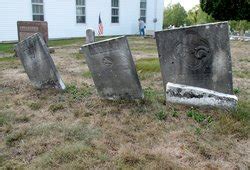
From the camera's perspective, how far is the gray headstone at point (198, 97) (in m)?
5.13

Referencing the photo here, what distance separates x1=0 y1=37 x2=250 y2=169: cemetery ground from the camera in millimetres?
3730

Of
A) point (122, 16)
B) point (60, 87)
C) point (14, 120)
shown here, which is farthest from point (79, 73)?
point (122, 16)

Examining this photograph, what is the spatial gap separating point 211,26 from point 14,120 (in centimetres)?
335

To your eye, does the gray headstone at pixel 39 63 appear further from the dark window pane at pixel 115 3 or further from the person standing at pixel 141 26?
the person standing at pixel 141 26

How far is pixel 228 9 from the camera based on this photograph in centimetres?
2039

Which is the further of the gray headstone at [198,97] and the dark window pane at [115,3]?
the dark window pane at [115,3]

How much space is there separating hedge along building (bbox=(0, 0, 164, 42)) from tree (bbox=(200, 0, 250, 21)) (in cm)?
502

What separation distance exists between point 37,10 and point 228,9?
37.7 ft

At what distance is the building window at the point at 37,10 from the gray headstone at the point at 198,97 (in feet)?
48.5

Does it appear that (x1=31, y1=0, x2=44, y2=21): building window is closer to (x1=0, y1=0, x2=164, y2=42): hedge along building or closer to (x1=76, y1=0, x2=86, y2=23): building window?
(x1=0, y1=0, x2=164, y2=42): hedge along building

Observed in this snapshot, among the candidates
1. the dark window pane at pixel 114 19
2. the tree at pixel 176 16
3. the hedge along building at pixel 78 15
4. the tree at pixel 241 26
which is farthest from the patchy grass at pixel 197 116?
the tree at pixel 176 16

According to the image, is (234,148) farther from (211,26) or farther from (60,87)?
(60,87)

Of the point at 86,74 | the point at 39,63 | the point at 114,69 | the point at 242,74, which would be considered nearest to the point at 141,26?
the point at 86,74

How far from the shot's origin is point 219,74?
516cm
